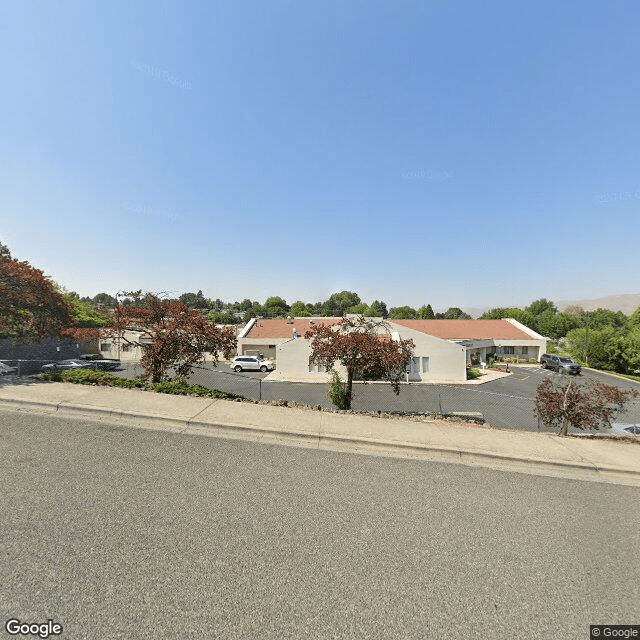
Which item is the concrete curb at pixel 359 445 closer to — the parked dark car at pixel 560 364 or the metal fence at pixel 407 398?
the metal fence at pixel 407 398

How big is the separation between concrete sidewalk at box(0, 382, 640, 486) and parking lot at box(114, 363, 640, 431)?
19.8 feet

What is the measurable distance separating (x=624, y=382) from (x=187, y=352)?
116 ft

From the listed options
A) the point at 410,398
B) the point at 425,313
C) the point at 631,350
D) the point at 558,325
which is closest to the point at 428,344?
the point at 410,398

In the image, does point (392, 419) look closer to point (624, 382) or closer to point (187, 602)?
point (187, 602)

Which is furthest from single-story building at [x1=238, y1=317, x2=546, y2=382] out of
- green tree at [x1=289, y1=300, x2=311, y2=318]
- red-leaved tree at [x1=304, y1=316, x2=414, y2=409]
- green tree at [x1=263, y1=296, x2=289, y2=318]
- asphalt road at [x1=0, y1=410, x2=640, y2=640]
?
green tree at [x1=263, y1=296, x2=289, y2=318]

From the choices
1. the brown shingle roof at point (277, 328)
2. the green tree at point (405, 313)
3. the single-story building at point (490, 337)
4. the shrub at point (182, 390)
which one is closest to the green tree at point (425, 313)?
the green tree at point (405, 313)

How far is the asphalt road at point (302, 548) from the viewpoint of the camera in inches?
93.4

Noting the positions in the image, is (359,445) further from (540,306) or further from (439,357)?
(540,306)

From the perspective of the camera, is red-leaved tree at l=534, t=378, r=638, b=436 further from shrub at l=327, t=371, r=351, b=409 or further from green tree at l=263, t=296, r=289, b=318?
green tree at l=263, t=296, r=289, b=318

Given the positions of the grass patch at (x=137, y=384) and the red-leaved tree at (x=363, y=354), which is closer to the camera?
the grass patch at (x=137, y=384)

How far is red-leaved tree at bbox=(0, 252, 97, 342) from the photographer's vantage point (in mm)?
10648

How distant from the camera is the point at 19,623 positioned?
2.20 metres

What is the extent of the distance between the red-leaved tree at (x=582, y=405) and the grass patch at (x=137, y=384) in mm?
8536

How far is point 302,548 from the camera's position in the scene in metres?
3.08
